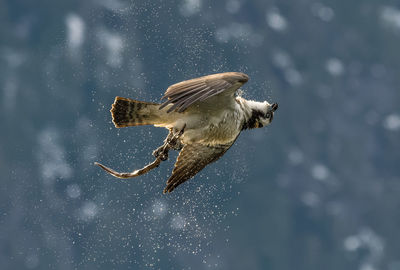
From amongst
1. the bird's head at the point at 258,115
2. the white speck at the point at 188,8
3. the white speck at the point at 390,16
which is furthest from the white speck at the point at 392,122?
the bird's head at the point at 258,115

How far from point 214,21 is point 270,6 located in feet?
11.7

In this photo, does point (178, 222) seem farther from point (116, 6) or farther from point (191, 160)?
point (191, 160)

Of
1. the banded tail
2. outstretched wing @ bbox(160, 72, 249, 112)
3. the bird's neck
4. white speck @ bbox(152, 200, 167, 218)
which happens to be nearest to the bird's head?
the bird's neck

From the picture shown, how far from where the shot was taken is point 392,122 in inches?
1003

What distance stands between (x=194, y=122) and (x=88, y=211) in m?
13.4

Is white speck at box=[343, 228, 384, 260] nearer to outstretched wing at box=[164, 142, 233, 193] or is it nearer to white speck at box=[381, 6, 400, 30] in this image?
white speck at box=[381, 6, 400, 30]

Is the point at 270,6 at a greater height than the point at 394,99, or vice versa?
the point at 270,6

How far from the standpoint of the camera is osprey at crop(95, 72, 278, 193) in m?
7.77

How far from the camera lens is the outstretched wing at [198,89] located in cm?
701

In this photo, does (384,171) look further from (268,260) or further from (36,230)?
(36,230)

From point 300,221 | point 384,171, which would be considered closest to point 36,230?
point 300,221

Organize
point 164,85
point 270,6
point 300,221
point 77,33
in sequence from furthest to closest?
point 300,221 < point 270,6 < point 77,33 < point 164,85

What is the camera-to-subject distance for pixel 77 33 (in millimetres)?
20312

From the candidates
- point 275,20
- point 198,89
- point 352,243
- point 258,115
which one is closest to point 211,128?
point 258,115
